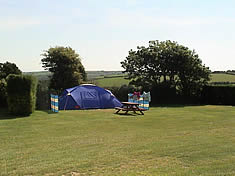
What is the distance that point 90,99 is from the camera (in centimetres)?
2139

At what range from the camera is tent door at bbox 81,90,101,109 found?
2109 centimetres

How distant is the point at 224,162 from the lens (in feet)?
20.4

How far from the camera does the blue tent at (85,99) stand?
2073cm

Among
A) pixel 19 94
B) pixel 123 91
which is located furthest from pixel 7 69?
pixel 123 91

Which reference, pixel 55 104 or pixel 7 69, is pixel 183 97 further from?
pixel 7 69

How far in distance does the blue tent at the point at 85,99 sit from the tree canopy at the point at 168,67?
7447 mm

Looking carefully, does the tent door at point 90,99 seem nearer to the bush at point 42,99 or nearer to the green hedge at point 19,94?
the bush at point 42,99

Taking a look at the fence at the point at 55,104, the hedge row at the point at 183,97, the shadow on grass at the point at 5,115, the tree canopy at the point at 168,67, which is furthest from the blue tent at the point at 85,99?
the tree canopy at the point at 168,67

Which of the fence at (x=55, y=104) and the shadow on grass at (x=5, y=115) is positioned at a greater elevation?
the fence at (x=55, y=104)

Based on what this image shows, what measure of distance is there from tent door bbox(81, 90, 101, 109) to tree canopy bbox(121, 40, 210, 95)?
26.5 ft

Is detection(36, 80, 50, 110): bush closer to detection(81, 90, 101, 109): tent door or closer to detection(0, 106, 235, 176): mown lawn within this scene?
detection(81, 90, 101, 109): tent door

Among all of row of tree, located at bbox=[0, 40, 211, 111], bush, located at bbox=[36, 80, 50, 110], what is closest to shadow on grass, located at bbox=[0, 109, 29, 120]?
bush, located at bbox=[36, 80, 50, 110]

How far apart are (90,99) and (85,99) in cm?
39

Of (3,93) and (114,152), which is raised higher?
(3,93)
